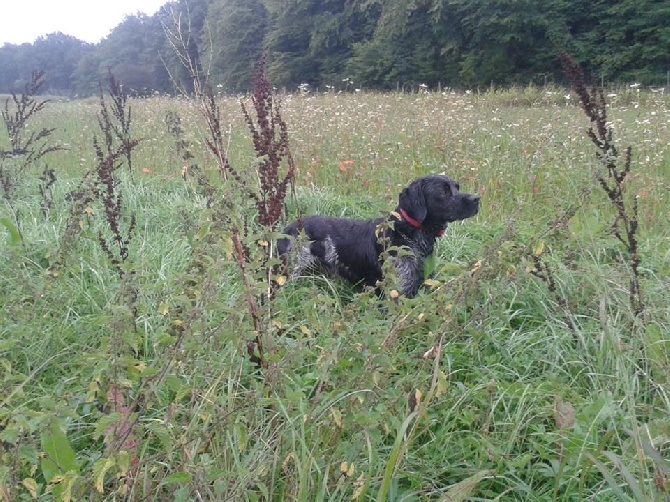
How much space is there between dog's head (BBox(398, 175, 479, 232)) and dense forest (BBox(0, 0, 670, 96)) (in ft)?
44.7

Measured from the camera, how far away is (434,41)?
31172 mm

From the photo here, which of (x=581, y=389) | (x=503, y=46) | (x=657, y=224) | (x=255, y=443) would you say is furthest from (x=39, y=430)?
(x=503, y=46)

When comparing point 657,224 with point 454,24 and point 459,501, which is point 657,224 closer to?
point 459,501

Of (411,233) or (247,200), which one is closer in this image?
(247,200)

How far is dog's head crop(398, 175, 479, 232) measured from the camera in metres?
4.04

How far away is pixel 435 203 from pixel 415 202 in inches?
5.7

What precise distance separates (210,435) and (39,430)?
1.53 feet

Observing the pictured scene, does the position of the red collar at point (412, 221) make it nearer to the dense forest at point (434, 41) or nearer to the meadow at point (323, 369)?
the meadow at point (323, 369)

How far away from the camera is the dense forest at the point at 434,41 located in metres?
25.0

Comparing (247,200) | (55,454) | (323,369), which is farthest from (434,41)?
(55,454)

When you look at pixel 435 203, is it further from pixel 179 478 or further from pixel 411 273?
pixel 179 478

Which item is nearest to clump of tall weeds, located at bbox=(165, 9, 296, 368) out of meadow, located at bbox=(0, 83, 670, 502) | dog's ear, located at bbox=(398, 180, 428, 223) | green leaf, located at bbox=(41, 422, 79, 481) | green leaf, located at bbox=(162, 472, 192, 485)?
meadow, located at bbox=(0, 83, 670, 502)

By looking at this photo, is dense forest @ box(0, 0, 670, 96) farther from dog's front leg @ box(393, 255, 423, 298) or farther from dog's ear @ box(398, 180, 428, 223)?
dog's front leg @ box(393, 255, 423, 298)

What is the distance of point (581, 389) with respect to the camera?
239 centimetres
